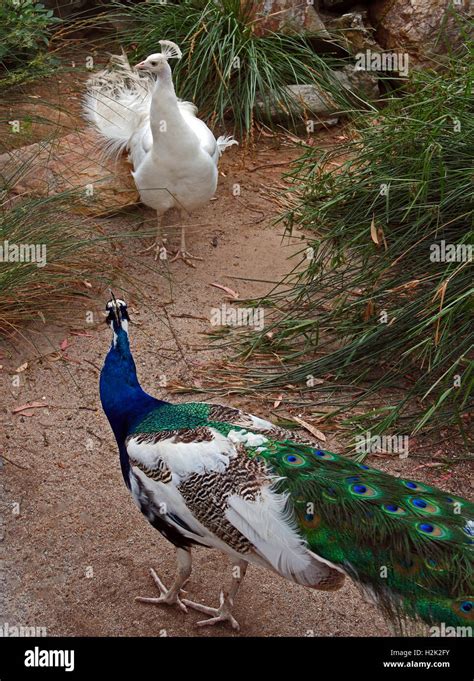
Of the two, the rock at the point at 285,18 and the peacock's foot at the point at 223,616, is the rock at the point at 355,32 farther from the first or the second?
the peacock's foot at the point at 223,616

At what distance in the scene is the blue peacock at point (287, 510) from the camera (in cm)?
263

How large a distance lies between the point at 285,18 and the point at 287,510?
16.1 feet

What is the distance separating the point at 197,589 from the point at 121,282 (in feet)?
7.25

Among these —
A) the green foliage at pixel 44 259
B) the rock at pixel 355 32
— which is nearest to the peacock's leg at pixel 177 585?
the green foliage at pixel 44 259

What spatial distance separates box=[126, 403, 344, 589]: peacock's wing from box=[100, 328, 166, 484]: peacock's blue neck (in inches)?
2.8

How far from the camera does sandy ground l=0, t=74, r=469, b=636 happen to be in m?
3.28

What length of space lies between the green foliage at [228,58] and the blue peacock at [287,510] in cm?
359

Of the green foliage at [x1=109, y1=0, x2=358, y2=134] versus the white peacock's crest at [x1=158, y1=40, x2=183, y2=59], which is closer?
the white peacock's crest at [x1=158, y1=40, x2=183, y2=59]

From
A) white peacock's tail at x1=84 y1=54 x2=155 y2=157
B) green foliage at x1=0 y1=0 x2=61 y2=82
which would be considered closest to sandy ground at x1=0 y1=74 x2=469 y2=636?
white peacock's tail at x1=84 y1=54 x2=155 y2=157

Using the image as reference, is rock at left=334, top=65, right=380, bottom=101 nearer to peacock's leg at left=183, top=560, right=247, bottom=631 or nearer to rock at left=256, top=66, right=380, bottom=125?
rock at left=256, top=66, right=380, bottom=125

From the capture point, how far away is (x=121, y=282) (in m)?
5.20

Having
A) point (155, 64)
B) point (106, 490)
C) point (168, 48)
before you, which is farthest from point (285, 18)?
point (106, 490)

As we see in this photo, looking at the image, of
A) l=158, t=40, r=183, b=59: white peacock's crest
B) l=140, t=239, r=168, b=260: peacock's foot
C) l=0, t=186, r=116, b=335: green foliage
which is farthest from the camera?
l=140, t=239, r=168, b=260: peacock's foot

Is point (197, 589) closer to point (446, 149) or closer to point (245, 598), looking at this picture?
point (245, 598)
